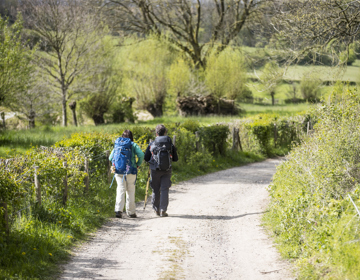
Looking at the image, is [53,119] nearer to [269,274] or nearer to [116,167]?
[116,167]

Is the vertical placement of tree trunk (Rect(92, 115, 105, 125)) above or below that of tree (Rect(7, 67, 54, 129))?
below

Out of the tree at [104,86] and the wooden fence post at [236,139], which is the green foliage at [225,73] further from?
the wooden fence post at [236,139]

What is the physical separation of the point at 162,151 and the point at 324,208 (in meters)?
3.97

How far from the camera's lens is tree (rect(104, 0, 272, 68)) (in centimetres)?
3217

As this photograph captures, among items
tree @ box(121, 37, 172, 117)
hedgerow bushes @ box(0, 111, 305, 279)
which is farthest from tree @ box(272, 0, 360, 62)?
tree @ box(121, 37, 172, 117)

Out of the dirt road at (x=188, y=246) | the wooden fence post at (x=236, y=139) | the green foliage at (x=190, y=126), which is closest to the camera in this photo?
the dirt road at (x=188, y=246)

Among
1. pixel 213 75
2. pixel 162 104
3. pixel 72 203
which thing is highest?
pixel 213 75

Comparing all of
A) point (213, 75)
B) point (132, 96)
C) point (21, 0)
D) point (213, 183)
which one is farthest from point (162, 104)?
point (213, 183)

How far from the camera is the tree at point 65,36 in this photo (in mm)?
27750

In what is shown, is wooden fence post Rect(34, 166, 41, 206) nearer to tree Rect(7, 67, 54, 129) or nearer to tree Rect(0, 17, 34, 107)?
tree Rect(0, 17, 34, 107)

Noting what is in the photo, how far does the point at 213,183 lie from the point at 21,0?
2299 cm

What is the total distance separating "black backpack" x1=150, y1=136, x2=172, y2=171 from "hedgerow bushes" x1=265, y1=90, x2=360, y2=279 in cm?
251

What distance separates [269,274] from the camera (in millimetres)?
5582

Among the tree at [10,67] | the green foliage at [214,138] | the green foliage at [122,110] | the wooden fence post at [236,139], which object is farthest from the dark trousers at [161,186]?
the green foliage at [122,110]
